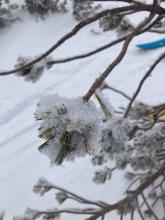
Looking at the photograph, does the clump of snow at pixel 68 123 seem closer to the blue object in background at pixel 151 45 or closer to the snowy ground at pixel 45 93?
the snowy ground at pixel 45 93

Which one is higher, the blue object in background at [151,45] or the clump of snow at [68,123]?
the blue object in background at [151,45]

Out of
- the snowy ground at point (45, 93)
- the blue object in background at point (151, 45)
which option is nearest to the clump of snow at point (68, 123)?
the snowy ground at point (45, 93)

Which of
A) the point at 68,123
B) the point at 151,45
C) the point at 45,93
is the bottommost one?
the point at 68,123

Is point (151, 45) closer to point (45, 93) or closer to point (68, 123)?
point (45, 93)

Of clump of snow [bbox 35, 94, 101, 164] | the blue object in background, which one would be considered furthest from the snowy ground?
clump of snow [bbox 35, 94, 101, 164]

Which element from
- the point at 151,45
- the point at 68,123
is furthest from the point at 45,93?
the point at 68,123

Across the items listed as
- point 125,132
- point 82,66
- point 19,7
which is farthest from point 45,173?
point 19,7

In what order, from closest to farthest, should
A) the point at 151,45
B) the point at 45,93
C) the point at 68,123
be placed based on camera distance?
the point at 68,123 → the point at 45,93 → the point at 151,45

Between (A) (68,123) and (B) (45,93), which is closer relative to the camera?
(A) (68,123)
